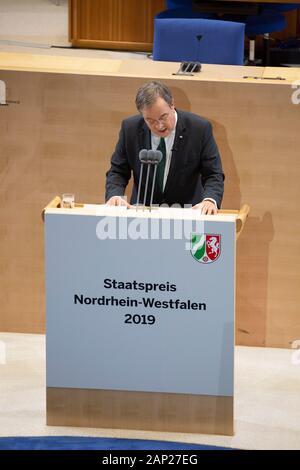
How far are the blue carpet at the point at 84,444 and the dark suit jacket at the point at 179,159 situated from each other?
1128 mm

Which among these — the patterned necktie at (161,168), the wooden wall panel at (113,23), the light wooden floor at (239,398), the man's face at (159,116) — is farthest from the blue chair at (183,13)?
the man's face at (159,116)

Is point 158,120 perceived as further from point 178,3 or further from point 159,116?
point 178,3

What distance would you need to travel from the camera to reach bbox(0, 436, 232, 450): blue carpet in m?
4.37

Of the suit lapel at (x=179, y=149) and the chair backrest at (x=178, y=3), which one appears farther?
the chair backrest at (x=178, y=3)

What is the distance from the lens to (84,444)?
14.4 ft

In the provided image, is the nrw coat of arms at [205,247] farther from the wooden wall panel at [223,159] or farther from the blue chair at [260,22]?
the blue chair at [260,22]

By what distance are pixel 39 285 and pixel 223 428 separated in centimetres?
150

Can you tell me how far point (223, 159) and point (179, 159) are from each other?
19.3 inches

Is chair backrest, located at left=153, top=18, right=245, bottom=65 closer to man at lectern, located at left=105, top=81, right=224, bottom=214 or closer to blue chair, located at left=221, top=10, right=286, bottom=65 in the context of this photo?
man at lectern, located at left=105, top=81, right=224, bottom=214

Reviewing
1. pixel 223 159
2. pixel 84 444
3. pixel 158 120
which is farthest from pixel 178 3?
pixel 84 444

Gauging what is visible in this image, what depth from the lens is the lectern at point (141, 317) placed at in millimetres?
4258

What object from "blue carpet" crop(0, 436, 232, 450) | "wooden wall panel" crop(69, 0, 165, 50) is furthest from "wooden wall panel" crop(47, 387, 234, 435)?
"wooden wall panel" crop(69, 0, 165, 50)
